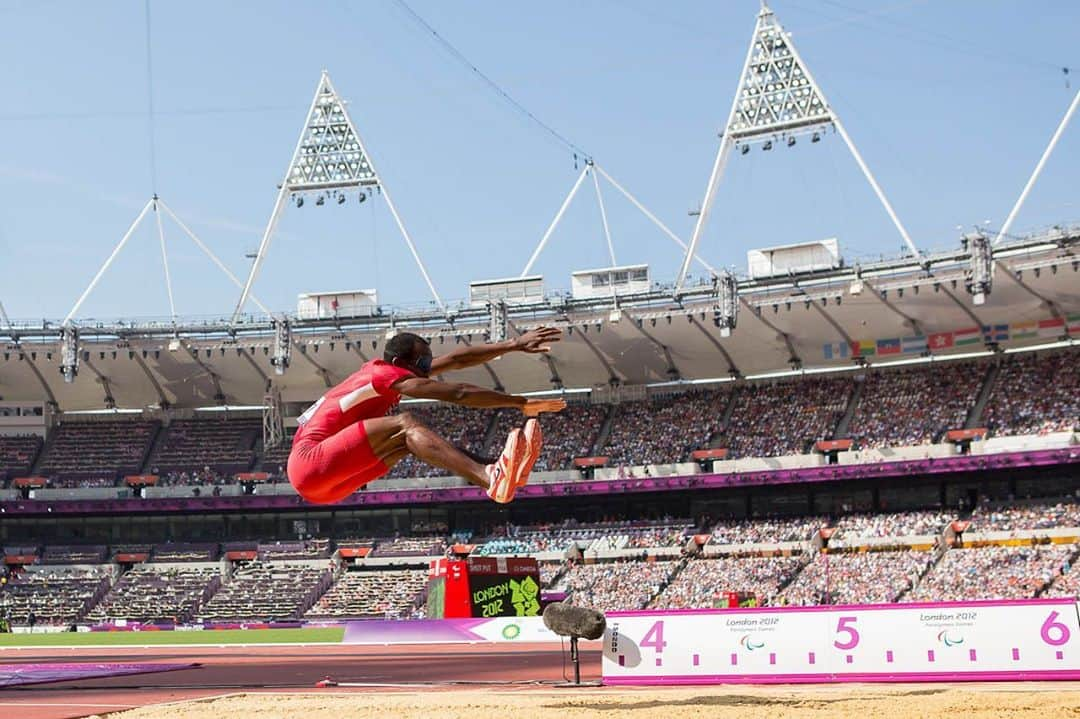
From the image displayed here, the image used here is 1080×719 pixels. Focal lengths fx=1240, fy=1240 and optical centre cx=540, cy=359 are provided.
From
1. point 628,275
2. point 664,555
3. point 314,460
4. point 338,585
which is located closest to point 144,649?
point 338,585

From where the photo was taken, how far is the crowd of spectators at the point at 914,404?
193 feet

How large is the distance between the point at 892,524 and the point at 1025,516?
19.0ft

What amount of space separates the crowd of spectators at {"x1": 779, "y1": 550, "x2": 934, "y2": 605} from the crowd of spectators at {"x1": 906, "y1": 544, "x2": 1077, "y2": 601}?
0.83 m

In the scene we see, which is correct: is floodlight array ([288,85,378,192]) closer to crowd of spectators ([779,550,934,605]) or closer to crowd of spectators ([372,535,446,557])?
crowd of spectators ([372,535,446,557])

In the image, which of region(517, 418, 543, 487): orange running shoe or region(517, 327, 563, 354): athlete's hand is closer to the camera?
region(517, 418, 543, 487): orange running shoe

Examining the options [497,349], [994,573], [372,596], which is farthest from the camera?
[372,596]

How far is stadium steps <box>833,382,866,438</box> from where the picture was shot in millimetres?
61781

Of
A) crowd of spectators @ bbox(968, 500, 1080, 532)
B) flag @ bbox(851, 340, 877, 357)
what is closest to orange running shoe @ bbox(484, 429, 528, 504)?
crowd of spectators @ bbox(968, 500, 1080, 532)

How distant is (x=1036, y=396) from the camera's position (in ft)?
188

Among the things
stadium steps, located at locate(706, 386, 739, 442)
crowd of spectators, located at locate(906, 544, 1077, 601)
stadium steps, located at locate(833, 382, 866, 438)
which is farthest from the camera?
stadium steps, located at locate(706, 386, 739, 442)

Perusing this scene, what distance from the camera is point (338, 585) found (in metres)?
64.3

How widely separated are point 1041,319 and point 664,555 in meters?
21.3

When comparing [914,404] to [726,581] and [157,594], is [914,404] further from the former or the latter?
[157,594]

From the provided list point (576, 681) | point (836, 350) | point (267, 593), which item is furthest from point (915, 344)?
point (576, 681)
